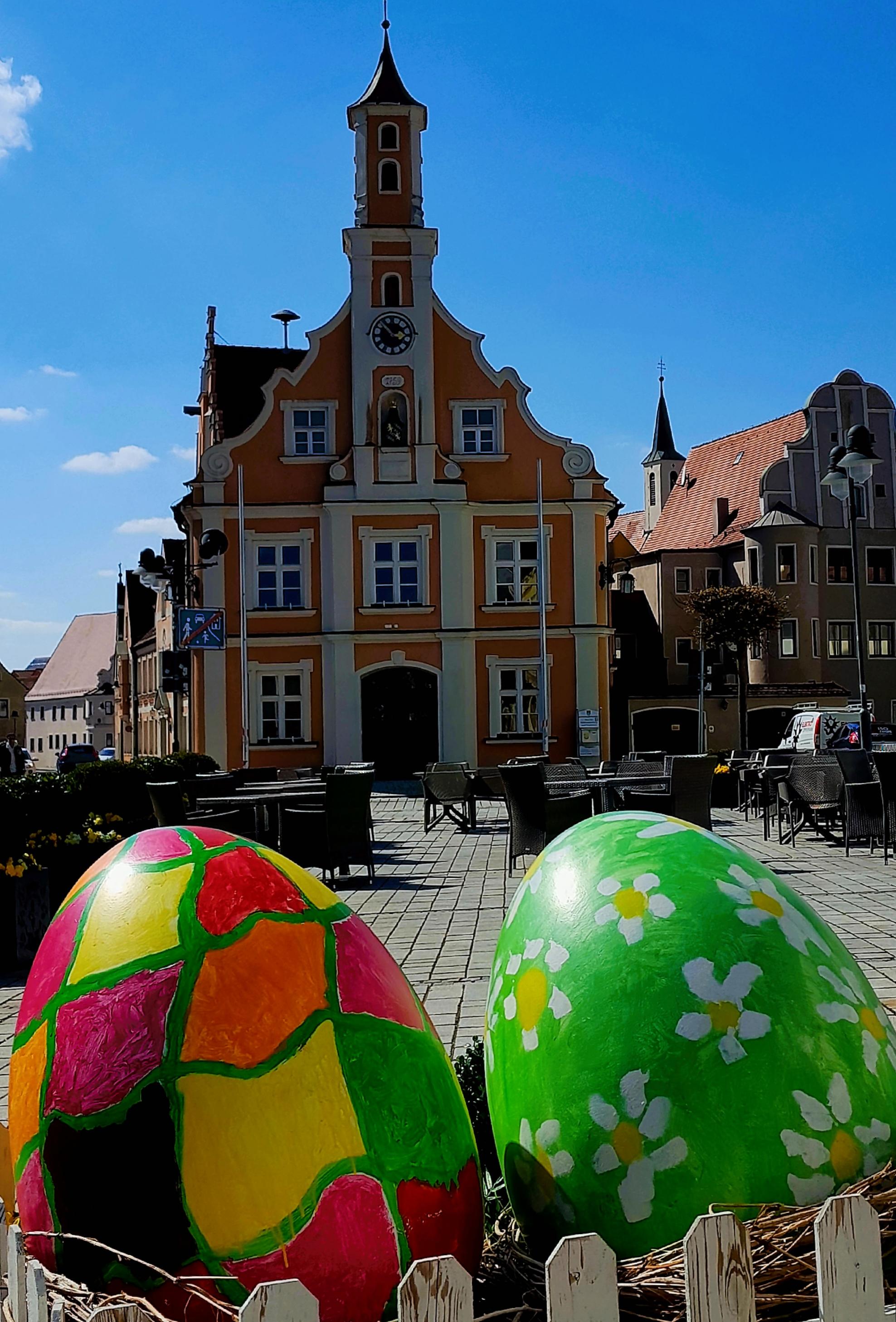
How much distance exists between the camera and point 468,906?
421 inches

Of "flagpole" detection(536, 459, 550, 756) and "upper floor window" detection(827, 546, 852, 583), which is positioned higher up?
"upper floor window" detection(827, 546, 852, 583)

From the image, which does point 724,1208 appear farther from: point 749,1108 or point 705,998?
point 705,998

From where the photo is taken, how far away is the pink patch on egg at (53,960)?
222 cm

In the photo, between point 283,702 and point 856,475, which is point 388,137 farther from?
point 856,475

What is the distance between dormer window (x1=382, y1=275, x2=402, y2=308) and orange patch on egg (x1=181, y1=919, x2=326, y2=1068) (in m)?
34.5

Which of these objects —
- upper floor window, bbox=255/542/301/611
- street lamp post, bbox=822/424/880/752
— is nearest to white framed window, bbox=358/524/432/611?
upper floor window, bbox=255/542/301/611

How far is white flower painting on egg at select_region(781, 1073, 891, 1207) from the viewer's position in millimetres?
2119

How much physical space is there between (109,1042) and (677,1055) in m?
0.94

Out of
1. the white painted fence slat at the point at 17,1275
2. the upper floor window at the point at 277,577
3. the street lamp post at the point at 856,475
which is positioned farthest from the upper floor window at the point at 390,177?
the white painted fence slat at the point at 17,1275

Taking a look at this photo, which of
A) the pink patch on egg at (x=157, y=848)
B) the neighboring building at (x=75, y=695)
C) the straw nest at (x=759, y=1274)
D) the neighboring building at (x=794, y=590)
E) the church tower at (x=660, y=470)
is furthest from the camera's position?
the neighboring building at (x=75, y=695)

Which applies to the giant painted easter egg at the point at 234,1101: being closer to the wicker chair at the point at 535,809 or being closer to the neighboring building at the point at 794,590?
the wicker chair at the point at 535,809

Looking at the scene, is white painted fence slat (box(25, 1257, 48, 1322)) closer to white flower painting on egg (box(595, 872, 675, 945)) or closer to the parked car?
white flower painting on egg (box(595, 872, 675, 945))

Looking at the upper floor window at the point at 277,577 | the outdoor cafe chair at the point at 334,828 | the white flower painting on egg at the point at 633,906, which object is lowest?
the outdoor cafe chair at the point at 334,828

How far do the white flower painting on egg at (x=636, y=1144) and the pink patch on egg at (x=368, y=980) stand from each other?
0.37m
